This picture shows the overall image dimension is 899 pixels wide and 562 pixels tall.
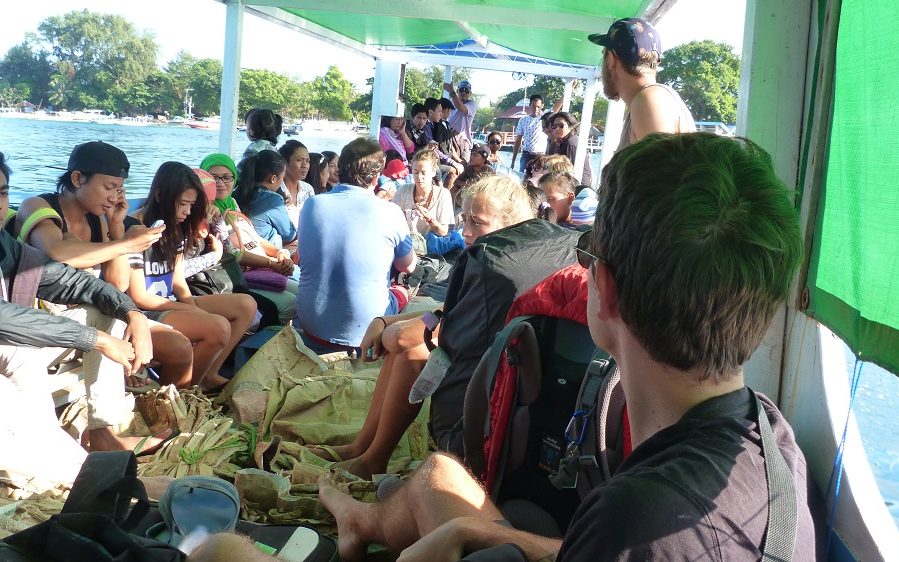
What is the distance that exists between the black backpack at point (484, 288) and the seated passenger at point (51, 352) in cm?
140

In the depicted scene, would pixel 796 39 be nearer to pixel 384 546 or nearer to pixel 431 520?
pixel 431 520

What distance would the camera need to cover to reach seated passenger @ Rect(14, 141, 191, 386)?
3.42 meters

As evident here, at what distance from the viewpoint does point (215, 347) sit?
12.8ft

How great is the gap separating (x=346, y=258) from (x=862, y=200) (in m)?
2.92

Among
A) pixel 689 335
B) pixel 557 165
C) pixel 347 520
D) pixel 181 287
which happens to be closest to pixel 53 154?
pixel 181 287

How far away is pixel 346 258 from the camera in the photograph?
4.07m

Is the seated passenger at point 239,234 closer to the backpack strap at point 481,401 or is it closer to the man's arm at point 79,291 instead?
the man's arm at point 79,291

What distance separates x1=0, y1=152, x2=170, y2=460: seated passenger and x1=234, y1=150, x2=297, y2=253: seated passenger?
7.31ft

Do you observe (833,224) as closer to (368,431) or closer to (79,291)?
(368,431)

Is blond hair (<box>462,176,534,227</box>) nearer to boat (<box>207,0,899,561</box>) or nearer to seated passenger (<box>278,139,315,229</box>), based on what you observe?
boat (<box>207,0,899,561</box>)

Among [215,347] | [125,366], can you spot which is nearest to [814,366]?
[125,366]

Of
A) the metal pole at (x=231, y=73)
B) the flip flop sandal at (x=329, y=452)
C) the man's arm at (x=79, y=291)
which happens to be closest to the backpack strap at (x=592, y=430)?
the flip flop sandal at (x=329, y=452)

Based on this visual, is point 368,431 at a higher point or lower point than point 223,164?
lower

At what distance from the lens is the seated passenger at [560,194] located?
4.75 meters
